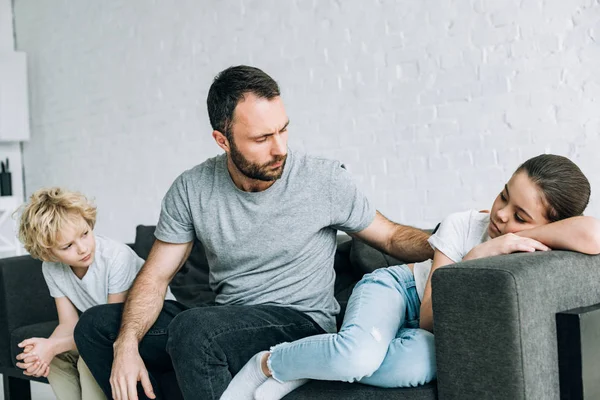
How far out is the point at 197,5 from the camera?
435cm

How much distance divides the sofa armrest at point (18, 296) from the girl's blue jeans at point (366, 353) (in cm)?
163

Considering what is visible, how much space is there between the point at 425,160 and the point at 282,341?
153 cm

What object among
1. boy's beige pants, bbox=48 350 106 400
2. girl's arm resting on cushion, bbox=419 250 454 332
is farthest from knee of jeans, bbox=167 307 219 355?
boy's beige pants, bbox=48 350 106 400

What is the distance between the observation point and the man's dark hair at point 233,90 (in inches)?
85.7

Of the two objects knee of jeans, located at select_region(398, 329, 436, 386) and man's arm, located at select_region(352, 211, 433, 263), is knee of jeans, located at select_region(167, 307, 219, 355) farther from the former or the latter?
man's arm, located at select_region(352, 211, 433, 263)

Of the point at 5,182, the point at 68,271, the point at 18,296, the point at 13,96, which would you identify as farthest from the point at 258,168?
the point at 5,182

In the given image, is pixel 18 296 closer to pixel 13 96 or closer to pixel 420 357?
pixel 420 357

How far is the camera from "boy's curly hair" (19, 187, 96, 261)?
246cm

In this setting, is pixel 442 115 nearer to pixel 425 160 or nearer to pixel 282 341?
pixel 425 160

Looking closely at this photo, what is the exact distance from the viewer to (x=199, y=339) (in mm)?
1874

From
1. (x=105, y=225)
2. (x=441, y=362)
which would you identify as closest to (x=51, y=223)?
(x=441, y=362)

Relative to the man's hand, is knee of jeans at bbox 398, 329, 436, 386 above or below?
above

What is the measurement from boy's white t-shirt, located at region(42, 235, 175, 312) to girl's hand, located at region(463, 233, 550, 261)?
45.0 inches

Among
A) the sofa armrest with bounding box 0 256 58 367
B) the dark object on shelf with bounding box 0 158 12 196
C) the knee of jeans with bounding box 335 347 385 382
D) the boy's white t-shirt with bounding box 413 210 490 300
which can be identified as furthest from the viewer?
the dark object on shelf with bounding box 0 158 12 196
